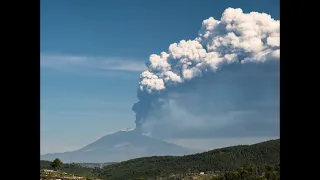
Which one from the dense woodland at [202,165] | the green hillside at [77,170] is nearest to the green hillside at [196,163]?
the dense woodland at [202,165]

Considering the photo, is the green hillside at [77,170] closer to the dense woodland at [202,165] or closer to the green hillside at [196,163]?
the dense woodland at [202,165]

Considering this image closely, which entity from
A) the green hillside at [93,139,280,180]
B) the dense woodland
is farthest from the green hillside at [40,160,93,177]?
the green hillside at [93,139,280,180]

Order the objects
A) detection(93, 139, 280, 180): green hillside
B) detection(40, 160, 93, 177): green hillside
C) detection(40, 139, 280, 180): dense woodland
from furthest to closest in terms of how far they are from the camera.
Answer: detection(40, 160, 93, 177): green hillside → detection(93, 139, 280, 180): green hillside → detection(40, 139, 280, 180): dense woodland

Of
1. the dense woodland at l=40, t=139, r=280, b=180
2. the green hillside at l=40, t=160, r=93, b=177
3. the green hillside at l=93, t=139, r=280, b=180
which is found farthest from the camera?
the green hillside at l=40, t=160, r=93, b=177

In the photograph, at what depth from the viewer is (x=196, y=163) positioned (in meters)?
28.9

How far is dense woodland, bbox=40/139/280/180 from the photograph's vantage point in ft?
78.6

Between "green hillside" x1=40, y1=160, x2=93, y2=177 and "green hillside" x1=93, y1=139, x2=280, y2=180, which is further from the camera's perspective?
"green hillside" x1=40, y1=160, x2=93, y2=177

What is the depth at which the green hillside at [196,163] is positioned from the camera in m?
25.0

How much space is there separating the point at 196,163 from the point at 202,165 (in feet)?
1.95

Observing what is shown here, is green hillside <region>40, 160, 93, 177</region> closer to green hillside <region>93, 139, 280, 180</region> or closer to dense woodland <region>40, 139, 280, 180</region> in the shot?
dense woodland <region>40, 139, 280, 180</region>
